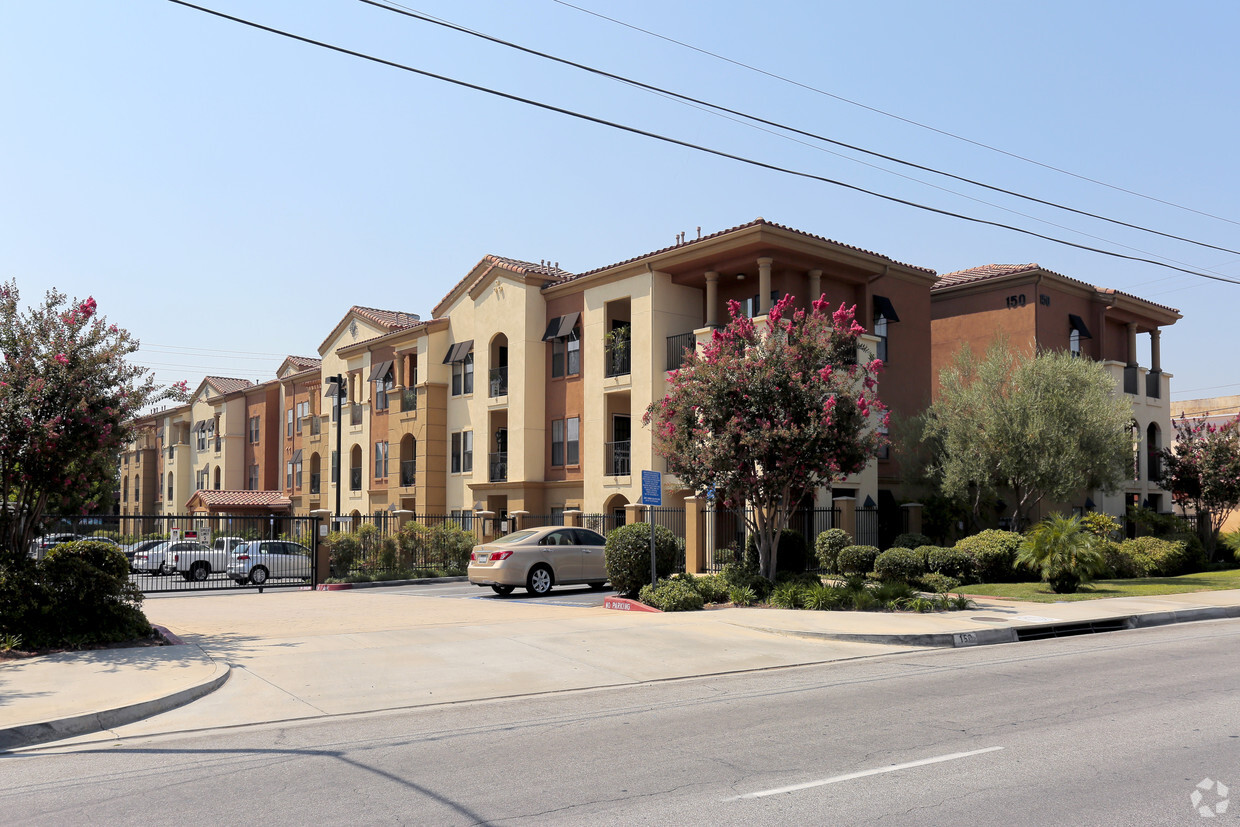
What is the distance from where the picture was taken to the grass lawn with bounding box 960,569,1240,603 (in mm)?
20375

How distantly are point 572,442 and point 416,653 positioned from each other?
68.4 ft

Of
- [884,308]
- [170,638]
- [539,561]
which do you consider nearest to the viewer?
[170,638]

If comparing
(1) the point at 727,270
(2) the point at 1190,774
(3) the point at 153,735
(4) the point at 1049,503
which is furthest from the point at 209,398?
(2) the point at 1190,774

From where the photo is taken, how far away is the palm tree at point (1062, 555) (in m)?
20.6

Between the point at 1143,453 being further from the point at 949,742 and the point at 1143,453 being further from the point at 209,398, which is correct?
the point at 209,398

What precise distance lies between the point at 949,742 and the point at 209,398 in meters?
63.6

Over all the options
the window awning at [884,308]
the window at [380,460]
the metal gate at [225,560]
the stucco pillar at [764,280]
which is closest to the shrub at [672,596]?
the stucco pillar at [764,280]

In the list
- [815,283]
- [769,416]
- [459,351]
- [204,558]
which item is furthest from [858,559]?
[459,351]

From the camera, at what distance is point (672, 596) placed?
58.2 feet

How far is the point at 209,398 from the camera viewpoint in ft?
211

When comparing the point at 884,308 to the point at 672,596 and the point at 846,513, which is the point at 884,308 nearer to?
the point at 846,513

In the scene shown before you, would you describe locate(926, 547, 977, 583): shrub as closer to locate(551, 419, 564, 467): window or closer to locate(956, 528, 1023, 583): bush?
locate(956, 528, 1023, 583): bush

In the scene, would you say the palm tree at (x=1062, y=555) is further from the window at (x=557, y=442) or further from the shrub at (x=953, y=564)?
the window at (x=557, y=442)

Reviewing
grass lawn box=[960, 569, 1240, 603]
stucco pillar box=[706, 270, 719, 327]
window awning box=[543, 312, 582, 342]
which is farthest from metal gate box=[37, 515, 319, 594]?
grass lawn box=[960, 569, 1240, 603]
